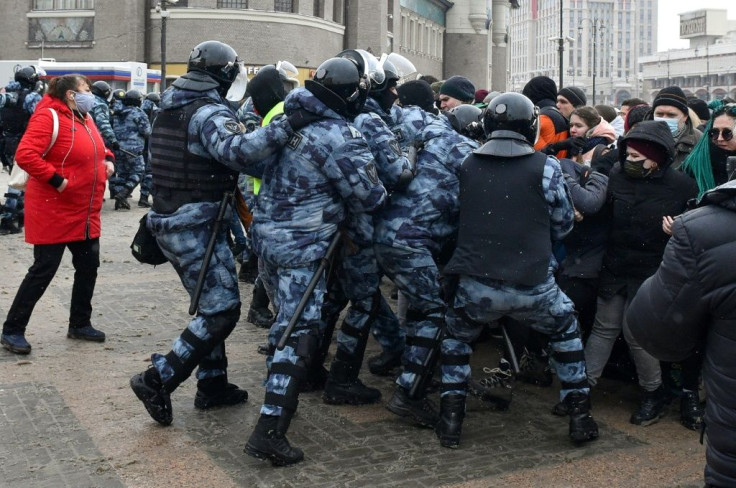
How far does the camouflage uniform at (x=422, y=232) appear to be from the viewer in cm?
580

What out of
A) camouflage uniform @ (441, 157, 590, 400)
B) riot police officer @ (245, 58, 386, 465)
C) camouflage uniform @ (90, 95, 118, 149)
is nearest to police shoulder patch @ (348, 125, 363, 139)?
riot police officer @ (245, 58, 386, 465)

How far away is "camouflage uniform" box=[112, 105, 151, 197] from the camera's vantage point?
57.0 feet

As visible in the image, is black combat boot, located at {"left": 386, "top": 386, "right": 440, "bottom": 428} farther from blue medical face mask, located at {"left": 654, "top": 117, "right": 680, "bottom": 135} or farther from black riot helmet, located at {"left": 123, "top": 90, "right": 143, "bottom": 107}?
black riot helmet, located at {"left": 123, "top": 90, "right": 143, "bottom": 107}

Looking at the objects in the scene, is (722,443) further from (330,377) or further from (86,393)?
(86,393)

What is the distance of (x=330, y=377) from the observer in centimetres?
625

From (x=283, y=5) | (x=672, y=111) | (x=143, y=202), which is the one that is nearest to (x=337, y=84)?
(x=672, y=111)

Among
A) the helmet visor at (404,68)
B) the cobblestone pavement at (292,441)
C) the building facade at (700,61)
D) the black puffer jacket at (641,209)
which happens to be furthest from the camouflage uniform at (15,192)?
the building facade at (700,61)

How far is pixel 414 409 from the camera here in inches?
227

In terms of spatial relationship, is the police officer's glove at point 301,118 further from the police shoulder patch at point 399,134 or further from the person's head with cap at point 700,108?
the person's head with cap at point 700,108

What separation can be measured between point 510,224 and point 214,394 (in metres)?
2.19

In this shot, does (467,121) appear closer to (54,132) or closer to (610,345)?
(610,345)

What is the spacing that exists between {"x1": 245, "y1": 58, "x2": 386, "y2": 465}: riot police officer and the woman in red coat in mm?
2659

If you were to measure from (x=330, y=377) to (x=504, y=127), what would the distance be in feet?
6.69

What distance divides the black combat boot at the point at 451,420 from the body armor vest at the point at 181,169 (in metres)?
1.78
